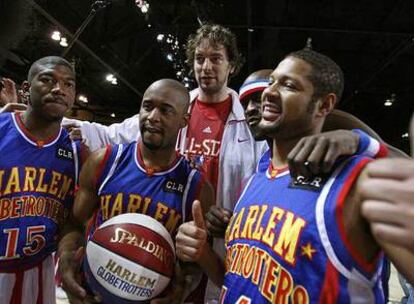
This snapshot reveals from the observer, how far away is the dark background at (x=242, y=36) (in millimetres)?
7477

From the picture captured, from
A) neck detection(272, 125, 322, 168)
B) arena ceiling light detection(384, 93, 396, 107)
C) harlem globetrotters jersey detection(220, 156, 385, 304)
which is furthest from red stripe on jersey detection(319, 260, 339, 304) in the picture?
arena ceiling light detection(384, 93, 396, 107)

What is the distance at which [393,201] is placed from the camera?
2.07 feet

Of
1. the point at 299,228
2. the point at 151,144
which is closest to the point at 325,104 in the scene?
the point at 299,228

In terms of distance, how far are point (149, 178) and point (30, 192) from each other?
688 millimetres

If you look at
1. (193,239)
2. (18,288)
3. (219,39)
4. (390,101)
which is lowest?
(18,288)

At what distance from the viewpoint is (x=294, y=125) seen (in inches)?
65.1

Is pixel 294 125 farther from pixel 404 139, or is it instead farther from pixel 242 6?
pixel 404 139

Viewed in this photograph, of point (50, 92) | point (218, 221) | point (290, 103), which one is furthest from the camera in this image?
point (50, 92)

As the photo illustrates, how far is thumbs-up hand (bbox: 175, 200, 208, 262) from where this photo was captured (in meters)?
1.66

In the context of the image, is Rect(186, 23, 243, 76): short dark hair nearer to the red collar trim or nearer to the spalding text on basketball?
the red collar trim

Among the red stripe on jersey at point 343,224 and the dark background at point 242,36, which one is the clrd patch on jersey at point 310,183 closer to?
the red stripe on jersey at point 343,224

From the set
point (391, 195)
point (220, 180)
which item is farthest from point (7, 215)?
point (391, 195)

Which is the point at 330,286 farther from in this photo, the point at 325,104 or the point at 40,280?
the point at 40,280

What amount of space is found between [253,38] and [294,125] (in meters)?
8.04
